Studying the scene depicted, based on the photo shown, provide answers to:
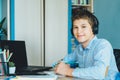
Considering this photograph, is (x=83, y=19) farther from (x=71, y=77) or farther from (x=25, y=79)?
(x=25, y=79)

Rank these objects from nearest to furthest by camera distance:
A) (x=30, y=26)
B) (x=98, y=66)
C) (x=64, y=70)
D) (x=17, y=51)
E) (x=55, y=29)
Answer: (x=98, y=66)
(x=64, y=70)
(x=17, y=51)
(x=30, y=26)
(x=55, y=29)

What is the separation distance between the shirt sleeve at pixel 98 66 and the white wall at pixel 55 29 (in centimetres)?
182

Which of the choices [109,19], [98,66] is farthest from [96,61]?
[109,19]

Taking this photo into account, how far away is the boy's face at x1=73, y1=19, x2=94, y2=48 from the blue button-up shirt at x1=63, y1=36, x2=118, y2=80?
6 cm

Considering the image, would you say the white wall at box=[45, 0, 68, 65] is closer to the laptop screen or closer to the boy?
the laptop screen

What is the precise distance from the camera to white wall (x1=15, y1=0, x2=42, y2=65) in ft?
10.8

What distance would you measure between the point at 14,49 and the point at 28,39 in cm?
99

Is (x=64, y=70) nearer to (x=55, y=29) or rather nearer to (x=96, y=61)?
(x=96, y=61)

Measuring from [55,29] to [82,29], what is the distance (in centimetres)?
176

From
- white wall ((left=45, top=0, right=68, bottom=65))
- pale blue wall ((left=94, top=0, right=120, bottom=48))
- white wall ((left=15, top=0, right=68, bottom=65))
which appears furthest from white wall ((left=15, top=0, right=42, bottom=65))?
pale blue wall ((left=94, top=0, right=120, bottom=48))

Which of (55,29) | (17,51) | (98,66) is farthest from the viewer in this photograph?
(55,29)

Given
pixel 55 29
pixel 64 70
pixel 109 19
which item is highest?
pixel 109 19

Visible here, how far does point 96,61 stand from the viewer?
170 centimetres

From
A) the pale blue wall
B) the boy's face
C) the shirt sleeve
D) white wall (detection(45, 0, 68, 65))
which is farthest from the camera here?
the pale blue wall
